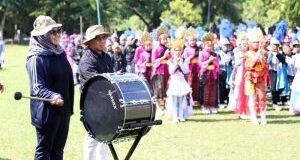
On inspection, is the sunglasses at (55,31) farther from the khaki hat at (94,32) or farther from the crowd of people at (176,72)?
the khaki hat at (94,32)

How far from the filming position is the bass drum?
583cm

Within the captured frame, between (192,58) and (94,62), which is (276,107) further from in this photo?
(94,62)

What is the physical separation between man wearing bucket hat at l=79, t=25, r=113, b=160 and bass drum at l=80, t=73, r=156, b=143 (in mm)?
621

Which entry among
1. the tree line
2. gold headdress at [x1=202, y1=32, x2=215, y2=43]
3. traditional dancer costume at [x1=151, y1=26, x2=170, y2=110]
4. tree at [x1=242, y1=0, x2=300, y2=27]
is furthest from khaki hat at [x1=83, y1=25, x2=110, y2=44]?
the tree line

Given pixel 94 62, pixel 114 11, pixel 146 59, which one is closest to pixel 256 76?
pixel 146 59

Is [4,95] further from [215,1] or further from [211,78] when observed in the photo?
[215,1]

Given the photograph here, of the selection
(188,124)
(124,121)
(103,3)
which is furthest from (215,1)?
(124,121)

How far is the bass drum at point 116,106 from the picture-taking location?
5.83 metres

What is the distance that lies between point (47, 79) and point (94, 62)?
100 centimetres

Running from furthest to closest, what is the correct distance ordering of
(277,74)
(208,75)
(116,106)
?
1. (277,74)
2. (208,75)
3. (116,106)

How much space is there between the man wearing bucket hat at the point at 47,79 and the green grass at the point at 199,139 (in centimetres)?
244

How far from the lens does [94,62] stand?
6762 mm

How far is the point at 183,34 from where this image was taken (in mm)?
13719

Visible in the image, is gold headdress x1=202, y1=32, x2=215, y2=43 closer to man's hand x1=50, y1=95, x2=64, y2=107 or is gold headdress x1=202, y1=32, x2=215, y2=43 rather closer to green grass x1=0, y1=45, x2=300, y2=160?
green grass x1=0, y1=45, x2=300, y2=160
